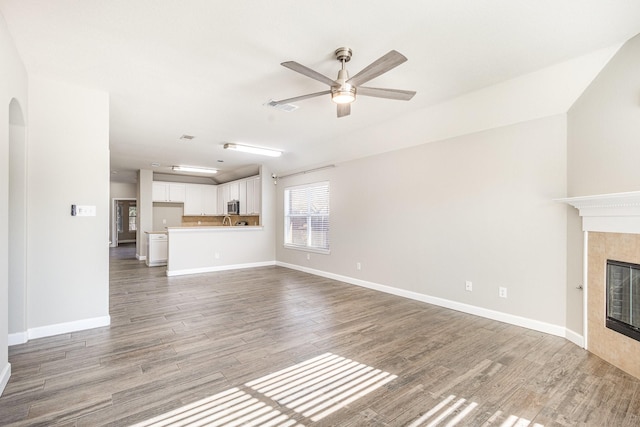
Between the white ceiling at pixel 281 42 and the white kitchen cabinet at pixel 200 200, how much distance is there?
19.8 feet

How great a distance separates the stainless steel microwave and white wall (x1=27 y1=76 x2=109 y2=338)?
205 inches

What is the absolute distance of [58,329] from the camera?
3.05 m

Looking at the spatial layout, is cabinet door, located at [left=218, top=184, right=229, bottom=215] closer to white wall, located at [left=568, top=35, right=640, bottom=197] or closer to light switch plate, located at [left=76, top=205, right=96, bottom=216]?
light switch plate, located at [left=76, top=205, right=96, bottom=216]

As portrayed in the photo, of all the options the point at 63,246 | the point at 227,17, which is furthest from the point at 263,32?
the point at 63,246

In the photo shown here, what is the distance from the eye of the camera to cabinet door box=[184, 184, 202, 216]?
9570mm

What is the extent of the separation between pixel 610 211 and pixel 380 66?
2283 mm

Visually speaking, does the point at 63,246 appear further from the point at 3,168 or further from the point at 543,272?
the point at 543,272

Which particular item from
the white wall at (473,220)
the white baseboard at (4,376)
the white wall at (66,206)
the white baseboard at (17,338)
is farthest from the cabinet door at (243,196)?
the white baseboard at (4,376)

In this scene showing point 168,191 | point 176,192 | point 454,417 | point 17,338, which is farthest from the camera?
point 176,192

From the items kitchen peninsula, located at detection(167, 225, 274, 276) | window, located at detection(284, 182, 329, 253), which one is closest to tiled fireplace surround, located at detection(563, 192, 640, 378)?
window, located at detection(284, 182, 329, 253)

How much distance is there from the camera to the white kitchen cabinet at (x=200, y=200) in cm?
960

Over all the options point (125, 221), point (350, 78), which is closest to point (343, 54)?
point (350, 78)

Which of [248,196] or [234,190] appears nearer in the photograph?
[248,196]

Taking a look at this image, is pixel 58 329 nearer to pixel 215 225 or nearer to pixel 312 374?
pixel 312 374
